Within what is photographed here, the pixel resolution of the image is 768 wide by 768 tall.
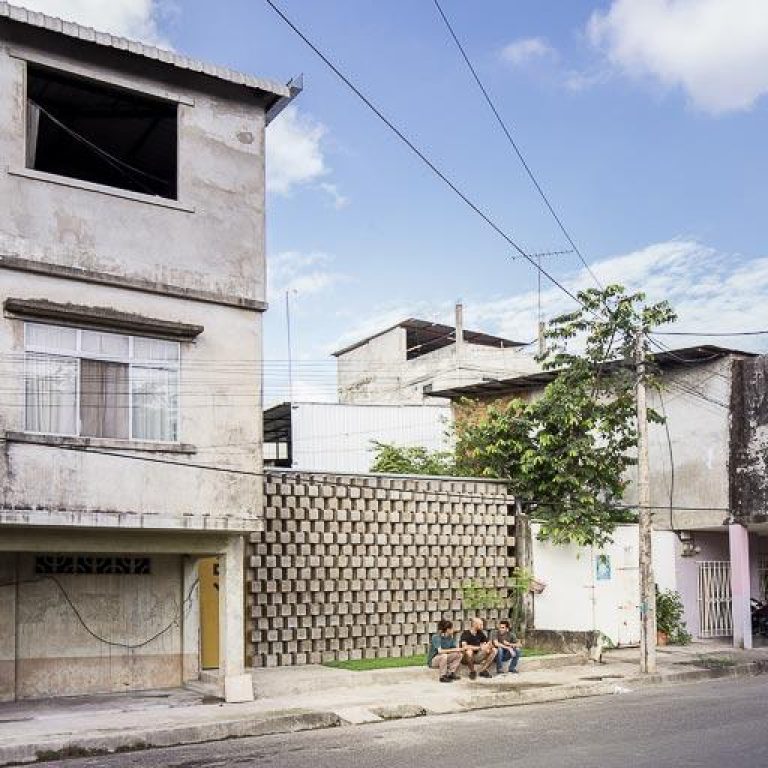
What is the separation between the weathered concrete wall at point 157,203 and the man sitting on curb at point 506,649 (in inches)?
271

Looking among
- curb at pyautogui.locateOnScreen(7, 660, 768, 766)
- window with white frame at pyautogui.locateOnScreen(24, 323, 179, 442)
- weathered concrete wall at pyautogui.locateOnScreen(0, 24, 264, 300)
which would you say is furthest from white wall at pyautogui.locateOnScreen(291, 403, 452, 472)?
window with white frame at pyautogui.locateOnScreen(24, 323, 179, 442)

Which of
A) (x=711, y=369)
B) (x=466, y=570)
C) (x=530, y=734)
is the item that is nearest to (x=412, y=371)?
(x=711, y=369)

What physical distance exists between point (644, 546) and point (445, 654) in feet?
14.5

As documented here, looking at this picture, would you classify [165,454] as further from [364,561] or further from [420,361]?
[420,361]

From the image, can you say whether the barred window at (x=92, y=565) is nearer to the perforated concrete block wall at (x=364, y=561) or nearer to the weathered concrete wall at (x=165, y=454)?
the perforated concrete block wall at (x=364, y=561)

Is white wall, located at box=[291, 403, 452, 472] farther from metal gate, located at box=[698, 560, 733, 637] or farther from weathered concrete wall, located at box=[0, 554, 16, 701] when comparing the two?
weathered concrete wall, located at box=[0, 554, 16, 701]

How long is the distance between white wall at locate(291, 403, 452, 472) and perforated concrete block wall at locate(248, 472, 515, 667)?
12231 millimetres

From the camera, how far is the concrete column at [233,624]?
14.8m

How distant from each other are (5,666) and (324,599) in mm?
5154

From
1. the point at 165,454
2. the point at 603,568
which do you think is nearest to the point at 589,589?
the point at 603,568

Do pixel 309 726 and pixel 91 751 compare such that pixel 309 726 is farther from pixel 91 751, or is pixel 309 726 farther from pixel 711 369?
pixel 711 369

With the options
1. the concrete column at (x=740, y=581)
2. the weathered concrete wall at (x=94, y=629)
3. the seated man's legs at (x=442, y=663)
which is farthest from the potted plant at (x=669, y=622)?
the weathered concrete wall at (x=94, y=629)

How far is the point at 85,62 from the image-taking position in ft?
48.2

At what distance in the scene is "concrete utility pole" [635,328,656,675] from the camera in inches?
727
